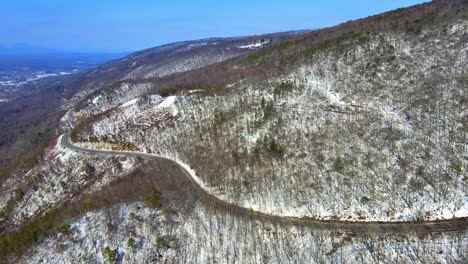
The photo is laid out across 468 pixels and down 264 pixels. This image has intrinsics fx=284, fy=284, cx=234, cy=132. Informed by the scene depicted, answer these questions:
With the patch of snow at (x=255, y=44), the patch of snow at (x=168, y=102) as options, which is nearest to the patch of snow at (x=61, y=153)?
the patch of snow at (x=168, y=102)

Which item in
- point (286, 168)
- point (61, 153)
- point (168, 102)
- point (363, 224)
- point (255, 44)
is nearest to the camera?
point (363, 224)

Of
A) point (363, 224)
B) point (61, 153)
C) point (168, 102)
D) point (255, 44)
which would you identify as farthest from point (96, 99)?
point (255, 44)

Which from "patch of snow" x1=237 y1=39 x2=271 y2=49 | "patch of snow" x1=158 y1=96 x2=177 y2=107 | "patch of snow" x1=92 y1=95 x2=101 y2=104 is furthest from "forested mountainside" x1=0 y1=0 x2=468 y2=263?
"patch of snow" x1=237 y1=39 x2=271 y2=49

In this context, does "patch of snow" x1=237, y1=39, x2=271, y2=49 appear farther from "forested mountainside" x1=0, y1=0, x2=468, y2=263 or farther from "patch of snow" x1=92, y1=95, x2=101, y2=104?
"forested mountainside" x1=0, y1=0, x2=468, y2=263

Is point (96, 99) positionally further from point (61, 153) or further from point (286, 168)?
point (286, 168)

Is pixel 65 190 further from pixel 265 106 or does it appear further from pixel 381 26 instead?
pixel 381 26

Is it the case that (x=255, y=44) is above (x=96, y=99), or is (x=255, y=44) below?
above

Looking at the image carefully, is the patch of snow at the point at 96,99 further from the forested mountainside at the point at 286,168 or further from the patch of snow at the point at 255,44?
the patch of snow at the point at 255,44

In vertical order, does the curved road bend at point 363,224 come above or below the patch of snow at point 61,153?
below

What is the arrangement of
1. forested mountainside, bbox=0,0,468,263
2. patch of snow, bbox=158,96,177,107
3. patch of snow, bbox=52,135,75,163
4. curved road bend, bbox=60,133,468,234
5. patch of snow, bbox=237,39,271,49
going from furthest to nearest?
patch of snow, bbox=237,39,271,49, patch of snow, bbox=158,96,177,107, patch of snow, bbox=52,135,75,163, forested mountainside, bbox=0,0,468,263, curved road bend, bbox=60,133,468,234
